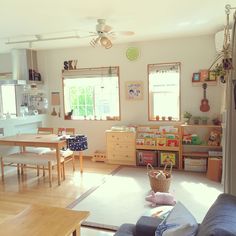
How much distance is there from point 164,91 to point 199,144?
4.08 ft

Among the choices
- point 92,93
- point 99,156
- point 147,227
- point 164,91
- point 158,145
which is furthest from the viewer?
point 92,93

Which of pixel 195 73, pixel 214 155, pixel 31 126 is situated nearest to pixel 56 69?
pixel 31 126

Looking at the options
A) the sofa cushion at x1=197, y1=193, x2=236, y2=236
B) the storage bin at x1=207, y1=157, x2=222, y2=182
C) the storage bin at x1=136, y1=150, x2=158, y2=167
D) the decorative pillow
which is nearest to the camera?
the sofa cushion at x1=197, y1=193, x2=236, y2=236

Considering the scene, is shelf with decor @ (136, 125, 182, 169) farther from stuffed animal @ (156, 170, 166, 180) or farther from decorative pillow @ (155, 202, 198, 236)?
decorative pillow @ (155, 202, 198, 236)

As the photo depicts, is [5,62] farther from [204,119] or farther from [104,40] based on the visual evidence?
[204,119]

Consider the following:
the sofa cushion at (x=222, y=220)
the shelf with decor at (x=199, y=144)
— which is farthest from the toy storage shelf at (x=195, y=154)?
the sofa cushion at (x=222, y=220)

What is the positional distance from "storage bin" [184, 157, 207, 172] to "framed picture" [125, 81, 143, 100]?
1.58 meters

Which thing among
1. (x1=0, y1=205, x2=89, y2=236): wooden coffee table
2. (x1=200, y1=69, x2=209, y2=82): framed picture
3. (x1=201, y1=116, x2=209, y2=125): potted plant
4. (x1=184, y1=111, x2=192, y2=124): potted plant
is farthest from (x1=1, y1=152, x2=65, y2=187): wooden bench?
(x1=200, y1=69, x2=209, y2=82): framed picture

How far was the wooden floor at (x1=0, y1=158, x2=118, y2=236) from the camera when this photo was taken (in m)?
3.38

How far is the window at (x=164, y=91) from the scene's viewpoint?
5.02 m

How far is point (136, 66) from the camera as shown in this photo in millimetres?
5219

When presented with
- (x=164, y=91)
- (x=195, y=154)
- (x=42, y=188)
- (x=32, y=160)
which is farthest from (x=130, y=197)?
(x=164, y=91)

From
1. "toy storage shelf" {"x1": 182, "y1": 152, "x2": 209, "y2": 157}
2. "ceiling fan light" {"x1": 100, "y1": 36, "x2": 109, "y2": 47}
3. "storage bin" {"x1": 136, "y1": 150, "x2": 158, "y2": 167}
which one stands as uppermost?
"ceiling fan light" {"x1": 100, "y1": 36, "x2": 109, "y2": 47}

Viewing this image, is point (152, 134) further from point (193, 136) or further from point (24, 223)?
point (24, 223)
